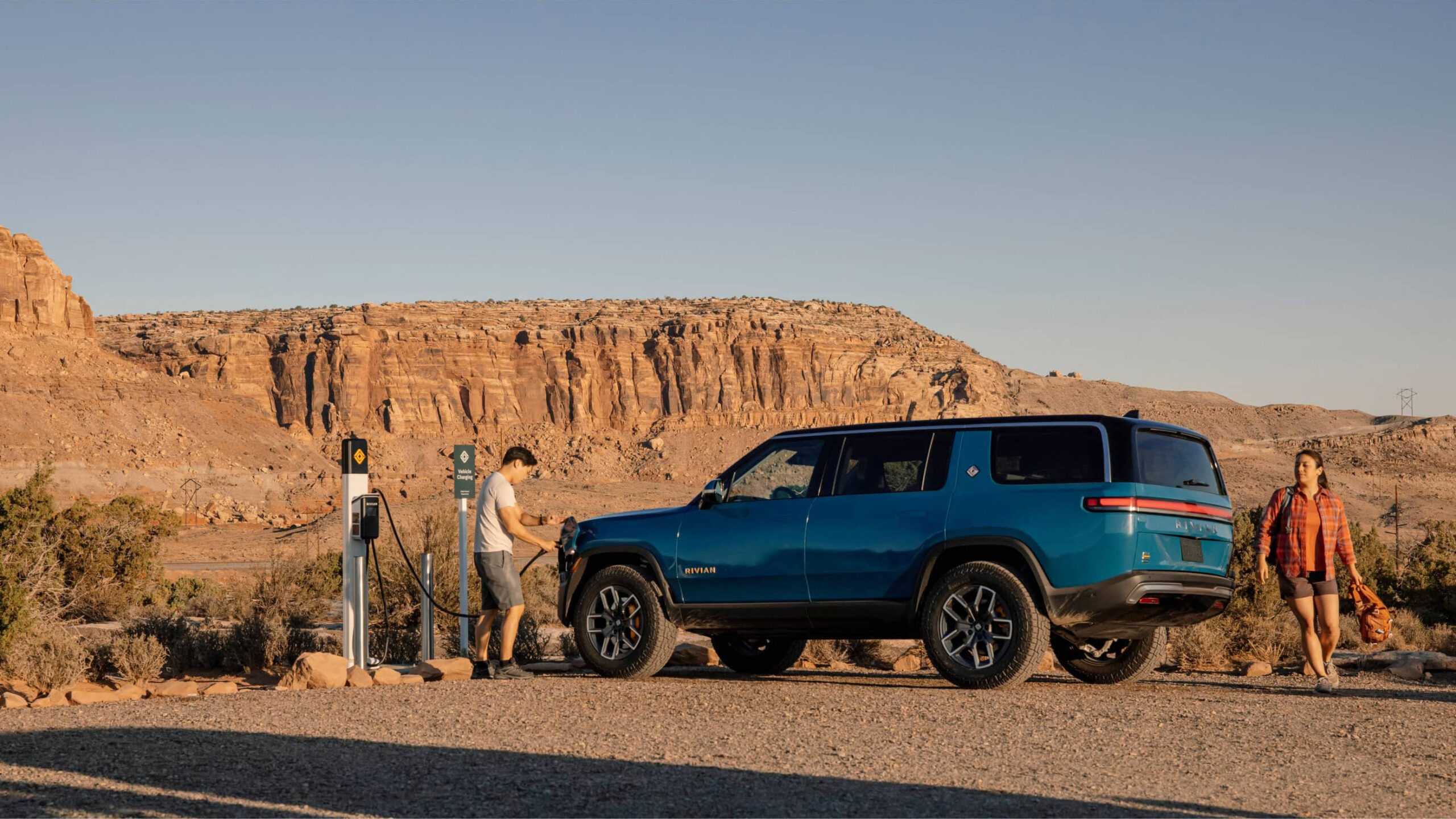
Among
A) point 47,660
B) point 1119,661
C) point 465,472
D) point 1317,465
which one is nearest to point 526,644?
point 465,472

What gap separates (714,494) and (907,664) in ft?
11.5

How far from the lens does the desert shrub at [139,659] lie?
12.3 metres

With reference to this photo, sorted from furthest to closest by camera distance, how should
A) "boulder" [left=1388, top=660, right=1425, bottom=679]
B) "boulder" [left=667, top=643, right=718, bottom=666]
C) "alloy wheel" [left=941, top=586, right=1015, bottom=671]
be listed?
"boulder" [left=667, top=643, right=718, bottom=666] → "boulder" [left=1388, top=660, right=1425, bottom=679] → "alloy wheel" [left=941, top=586, right=1015, bottom=671]

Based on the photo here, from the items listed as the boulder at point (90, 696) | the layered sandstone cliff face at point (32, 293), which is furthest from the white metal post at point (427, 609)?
the layered sandstone cliff face at point (32, 293)

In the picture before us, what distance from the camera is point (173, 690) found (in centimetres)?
1140

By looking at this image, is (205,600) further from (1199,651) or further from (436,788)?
(436,788)

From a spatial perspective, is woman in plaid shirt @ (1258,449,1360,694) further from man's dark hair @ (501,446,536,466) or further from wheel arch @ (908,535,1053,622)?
man's dark hair @ (501,446,536,466)

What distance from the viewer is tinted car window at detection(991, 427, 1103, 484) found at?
9930 millimetres

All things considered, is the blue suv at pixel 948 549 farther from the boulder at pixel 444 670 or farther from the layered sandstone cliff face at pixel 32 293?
the layered sandstone cliff face at pixel 32 293

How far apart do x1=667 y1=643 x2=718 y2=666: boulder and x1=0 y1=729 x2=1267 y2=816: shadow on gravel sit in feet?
20.0

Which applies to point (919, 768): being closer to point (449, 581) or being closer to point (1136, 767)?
point (1136, 767)

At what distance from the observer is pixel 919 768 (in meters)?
7.04

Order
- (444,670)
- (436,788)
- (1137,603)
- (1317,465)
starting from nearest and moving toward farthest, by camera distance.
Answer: (436,788)
(1137,603)
(1317,465)
(444,670)

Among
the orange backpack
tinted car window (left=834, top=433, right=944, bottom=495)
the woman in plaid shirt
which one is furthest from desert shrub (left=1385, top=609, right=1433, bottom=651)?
tinted car window (left=834, top=433, right=944, bottom=495)
